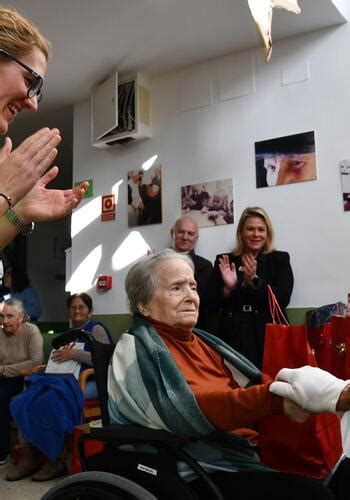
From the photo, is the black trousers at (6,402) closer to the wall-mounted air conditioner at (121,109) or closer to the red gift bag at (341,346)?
the wall-mounted air conditioner at (121,109)

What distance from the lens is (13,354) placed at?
3.49 m

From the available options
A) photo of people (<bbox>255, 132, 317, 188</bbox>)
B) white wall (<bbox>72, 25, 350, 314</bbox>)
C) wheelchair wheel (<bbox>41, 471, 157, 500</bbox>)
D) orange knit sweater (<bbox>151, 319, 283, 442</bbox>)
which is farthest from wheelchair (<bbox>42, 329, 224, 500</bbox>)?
photo of people (<bbox>255, 132, 317, 188</bbox>)

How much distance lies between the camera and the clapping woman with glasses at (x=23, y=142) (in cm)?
104

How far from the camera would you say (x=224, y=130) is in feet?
11.4

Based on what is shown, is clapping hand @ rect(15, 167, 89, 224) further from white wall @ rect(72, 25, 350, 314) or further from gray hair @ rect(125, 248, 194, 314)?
white wall @ rect(72, 25, 350, 314)

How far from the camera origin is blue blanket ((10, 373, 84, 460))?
2.78m

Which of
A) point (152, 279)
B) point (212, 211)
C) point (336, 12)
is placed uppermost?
point (336, 12)

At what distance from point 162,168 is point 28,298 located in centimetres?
191

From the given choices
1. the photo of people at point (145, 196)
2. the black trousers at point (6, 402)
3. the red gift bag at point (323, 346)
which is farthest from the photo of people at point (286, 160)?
the black trousers at point (6, 402)

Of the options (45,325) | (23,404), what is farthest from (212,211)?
(45,325)

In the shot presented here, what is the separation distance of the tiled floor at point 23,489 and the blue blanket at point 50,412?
0.15 meters

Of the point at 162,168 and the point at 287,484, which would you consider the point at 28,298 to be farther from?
the point at 287,484

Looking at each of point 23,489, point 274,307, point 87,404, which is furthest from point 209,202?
point 23,489

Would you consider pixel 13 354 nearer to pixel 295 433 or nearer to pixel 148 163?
pixel 148 163
